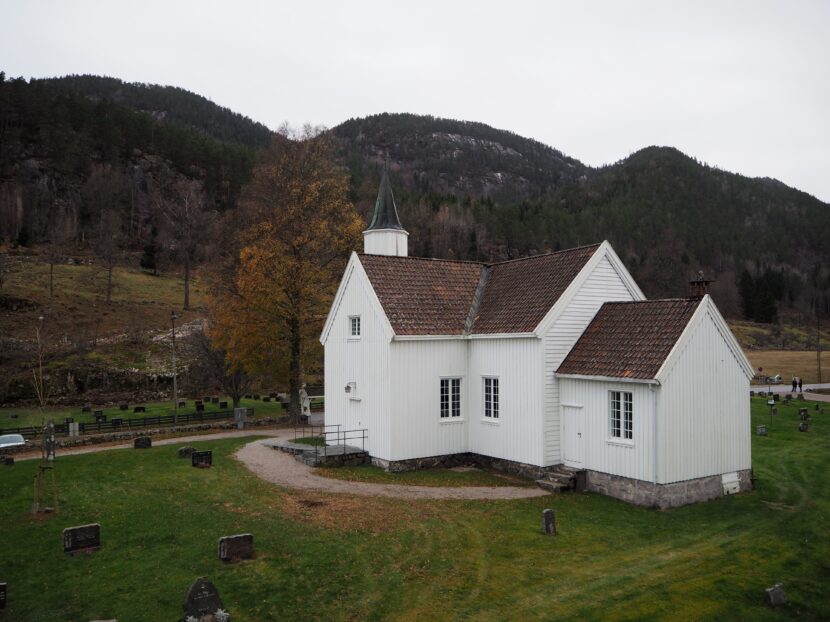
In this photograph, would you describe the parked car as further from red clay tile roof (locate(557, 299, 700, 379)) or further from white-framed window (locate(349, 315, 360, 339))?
red clay tile roof (locate(557, 299, 700, 379))

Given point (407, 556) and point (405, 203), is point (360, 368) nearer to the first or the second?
point (407, 556)

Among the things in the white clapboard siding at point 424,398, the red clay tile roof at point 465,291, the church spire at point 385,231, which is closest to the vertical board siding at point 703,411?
the red clay tile roof at point 465,291

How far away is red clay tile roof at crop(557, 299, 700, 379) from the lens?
18.3 metres

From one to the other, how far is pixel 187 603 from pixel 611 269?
58.6 feet

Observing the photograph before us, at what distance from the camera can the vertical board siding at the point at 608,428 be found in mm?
17844

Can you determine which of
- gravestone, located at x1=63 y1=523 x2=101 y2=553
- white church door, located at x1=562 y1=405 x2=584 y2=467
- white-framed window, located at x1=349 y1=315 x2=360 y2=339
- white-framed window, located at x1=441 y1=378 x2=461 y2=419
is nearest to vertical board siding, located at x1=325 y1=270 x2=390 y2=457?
white-framed window, located at x1=349 y1=315 x2=360 y2=339

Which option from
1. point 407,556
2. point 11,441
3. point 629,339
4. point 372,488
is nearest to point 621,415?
point 629,339

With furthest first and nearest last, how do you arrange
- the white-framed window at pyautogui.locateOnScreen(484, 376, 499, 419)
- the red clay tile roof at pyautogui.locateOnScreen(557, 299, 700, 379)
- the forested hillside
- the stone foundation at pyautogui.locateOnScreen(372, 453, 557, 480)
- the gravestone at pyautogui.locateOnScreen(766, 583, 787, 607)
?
the forested hillside, the white-framed window at pyautogui.locateOnScreen(484, 376, 499, 419), the stone foundation at pyautogui.locateOnScreen(372, 453, 557, 480), the red clay tile roof at pyautogui.locateOnScreen(557, 299, 700, 379), the gravestone at pyautogui.locateOnScreen(766, 583, 787, 607)

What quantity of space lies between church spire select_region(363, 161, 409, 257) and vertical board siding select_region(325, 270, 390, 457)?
12.0 feet

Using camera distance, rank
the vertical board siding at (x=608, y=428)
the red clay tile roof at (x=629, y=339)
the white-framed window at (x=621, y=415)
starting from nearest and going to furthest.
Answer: the vertical board siding at (x=608, y=428)
the red clay tile roof at (x=629, y=339)
the white-framed window at (x=621, y=415)

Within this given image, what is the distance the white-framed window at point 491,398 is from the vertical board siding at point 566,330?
2.46 m

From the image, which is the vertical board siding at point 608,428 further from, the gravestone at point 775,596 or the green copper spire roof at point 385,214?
the green copper spire roof at point 385,214

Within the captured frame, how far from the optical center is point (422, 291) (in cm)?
2425

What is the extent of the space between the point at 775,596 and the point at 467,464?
12.4 meters
